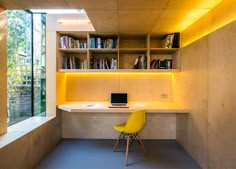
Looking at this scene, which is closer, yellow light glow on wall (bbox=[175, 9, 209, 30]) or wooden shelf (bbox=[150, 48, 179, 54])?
yellow light glow on wall (bbox=[175, 9, 209, 30])

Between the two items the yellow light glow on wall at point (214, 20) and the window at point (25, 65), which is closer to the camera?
the yellow light glow on wall at point (214, 20)

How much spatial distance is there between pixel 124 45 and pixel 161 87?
1.26 metres

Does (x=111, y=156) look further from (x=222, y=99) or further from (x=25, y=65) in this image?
(x=25, y=65)

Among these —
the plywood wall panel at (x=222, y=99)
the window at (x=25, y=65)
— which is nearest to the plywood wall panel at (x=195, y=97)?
the plywood wall panel at (x=222, y=99)

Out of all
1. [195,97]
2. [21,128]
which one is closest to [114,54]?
[195,97]

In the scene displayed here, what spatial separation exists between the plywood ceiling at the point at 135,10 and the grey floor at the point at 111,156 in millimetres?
2251

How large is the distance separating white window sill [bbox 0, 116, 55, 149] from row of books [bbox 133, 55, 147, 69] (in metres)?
1.99

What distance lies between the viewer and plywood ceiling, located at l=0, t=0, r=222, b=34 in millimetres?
2264

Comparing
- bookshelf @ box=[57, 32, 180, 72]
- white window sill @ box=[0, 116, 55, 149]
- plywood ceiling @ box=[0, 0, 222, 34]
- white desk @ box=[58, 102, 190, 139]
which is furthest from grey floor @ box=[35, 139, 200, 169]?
plywood ceiling @ box=[0, 0, 222, 34]

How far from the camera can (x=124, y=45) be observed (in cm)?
416

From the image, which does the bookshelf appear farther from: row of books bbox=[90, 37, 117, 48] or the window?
the window

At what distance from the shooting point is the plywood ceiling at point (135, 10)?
7.43 feet

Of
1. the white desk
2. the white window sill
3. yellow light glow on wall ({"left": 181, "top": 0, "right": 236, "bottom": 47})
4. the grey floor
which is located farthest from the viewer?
the white desk

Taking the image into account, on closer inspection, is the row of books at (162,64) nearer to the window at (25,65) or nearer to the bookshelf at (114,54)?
the bookshelf at (114,54)
